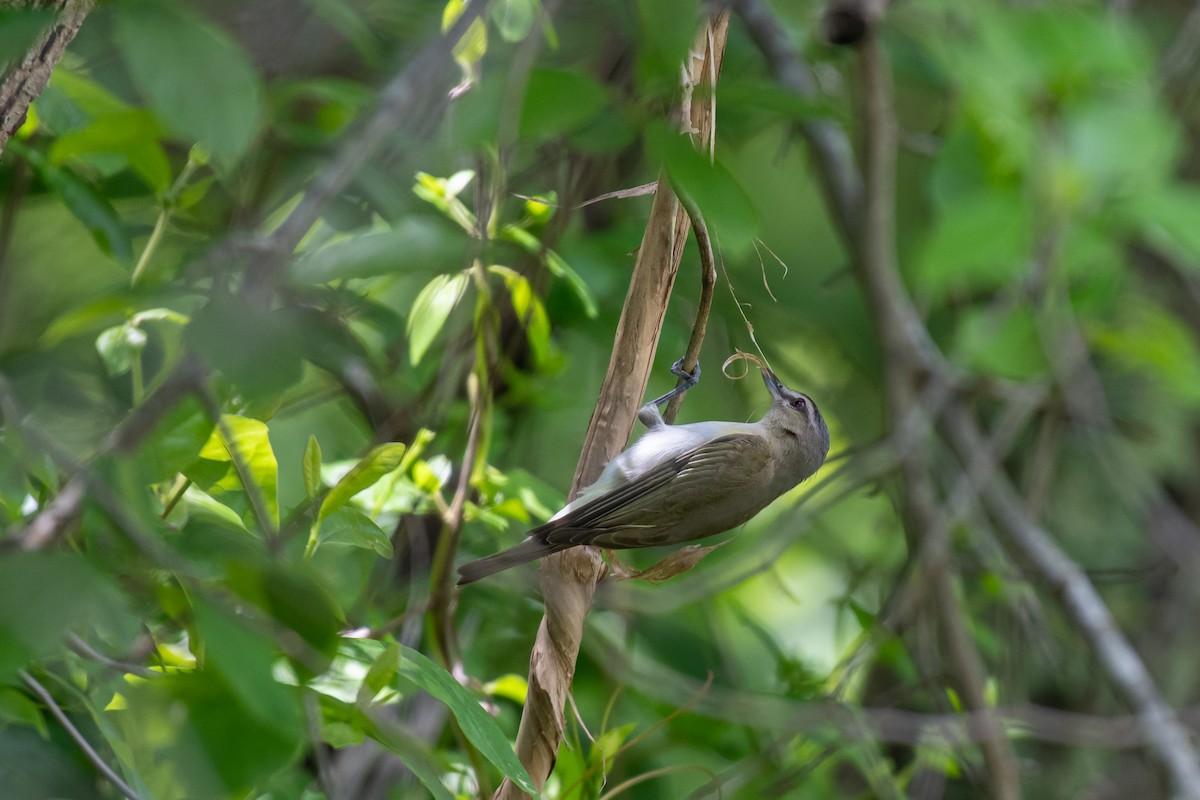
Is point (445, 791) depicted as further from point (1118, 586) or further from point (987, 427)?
point (1118, 586)

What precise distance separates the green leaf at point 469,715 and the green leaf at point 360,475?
23cm

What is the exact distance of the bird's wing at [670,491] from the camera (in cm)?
194

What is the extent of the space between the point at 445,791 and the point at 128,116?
1.14 meters

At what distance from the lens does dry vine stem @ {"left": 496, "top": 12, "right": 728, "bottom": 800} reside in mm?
1370

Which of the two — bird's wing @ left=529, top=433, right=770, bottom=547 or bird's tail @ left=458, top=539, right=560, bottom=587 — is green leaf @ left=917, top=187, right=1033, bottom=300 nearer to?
bird's wing @ left=529, top=433, right=770, bottom=547

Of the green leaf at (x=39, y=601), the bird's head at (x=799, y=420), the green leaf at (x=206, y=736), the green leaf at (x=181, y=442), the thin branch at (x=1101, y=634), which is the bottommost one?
the thin branch at (x=1101, y=634)

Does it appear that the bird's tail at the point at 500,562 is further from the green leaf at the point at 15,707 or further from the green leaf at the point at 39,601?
the green leaf at the point at 39,601

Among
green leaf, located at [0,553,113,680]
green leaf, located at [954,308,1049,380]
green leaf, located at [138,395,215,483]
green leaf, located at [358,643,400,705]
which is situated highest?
green leaf, located at [0,553,113,680]

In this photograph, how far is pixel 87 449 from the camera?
4.93ft

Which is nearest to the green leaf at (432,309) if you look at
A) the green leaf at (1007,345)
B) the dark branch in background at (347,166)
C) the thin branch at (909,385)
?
the dark branch in background at (347,166)

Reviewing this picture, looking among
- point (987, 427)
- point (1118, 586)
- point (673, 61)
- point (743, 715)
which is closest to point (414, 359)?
point (673, 61)

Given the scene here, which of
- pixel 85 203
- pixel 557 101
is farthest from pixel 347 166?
pixel 85 203

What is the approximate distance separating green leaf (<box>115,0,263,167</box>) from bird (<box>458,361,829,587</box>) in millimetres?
955

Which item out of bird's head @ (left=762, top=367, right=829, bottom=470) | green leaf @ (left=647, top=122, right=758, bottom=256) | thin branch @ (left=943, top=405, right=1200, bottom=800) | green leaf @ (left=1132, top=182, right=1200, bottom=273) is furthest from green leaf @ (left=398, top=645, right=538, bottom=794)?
thin branch @ (left=943, top=405, right=1200, bottom=800)
